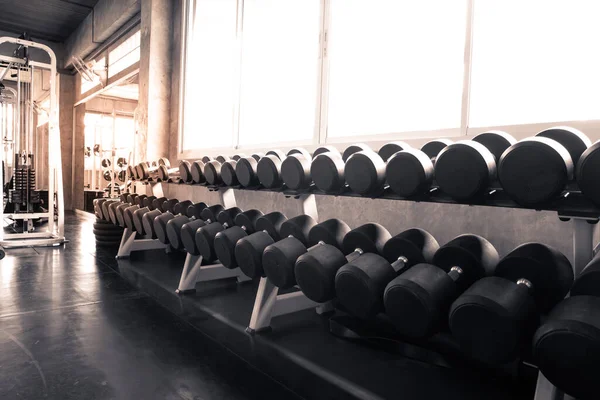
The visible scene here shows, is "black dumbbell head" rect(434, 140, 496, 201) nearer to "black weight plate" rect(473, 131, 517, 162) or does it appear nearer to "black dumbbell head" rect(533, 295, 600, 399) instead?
"black weight plate" rect(473, 131, 517, 162)

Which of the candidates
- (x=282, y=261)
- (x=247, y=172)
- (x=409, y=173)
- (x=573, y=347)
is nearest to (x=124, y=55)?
(x=247, y=172)

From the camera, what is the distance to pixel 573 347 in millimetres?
849

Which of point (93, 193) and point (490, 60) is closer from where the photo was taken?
point (490, 60)

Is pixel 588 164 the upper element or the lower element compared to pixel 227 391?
upper

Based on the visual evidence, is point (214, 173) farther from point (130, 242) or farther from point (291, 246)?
point (130, 242)

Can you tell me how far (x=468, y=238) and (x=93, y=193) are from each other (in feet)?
24.4

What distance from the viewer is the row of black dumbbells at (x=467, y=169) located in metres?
1.04

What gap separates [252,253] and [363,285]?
63 cm

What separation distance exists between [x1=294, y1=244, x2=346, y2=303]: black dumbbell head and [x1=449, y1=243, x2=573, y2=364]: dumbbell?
0.49 metres

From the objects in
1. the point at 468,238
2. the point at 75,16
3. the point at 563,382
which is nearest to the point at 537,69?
the point at 468,238

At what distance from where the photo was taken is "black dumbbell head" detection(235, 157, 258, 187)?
211cm

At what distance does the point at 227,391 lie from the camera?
1.38m

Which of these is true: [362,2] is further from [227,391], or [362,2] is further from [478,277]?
[227,391]

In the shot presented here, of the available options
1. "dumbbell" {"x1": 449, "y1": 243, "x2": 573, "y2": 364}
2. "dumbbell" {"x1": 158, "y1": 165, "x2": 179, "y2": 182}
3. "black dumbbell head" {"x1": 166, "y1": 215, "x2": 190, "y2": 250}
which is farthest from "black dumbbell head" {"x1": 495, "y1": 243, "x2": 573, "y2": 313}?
"dumbbell" {"x1": 158, "y1": 165, "x2": 179, "y2": 182}
